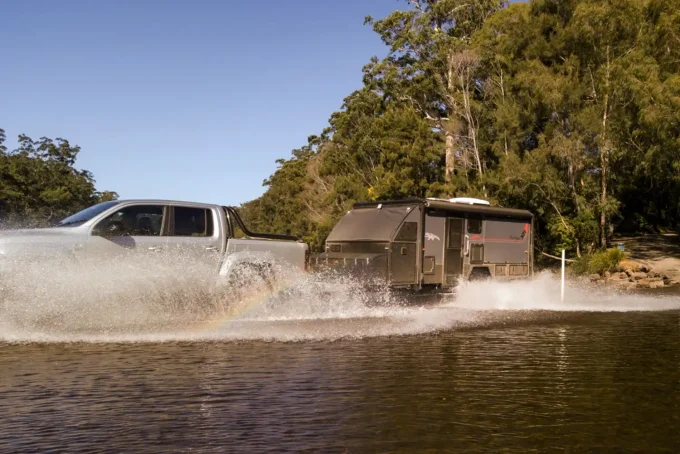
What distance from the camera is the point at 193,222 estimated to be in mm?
12633

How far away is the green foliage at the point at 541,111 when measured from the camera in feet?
102

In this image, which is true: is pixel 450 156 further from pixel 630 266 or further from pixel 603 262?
pixel 630 266

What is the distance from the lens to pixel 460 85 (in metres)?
41.4

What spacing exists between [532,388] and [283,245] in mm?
6705

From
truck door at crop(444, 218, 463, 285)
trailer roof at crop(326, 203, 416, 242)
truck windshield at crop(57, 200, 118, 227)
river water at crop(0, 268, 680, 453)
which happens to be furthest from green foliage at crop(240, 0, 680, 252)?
truck windshield at crop(57, 200, 118, 227)

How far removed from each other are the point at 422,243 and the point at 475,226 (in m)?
2.54

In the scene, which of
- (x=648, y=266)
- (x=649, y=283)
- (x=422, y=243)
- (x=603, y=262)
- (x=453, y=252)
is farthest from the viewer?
(x=648, y=266)

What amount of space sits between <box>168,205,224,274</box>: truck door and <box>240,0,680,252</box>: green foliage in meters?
22.1

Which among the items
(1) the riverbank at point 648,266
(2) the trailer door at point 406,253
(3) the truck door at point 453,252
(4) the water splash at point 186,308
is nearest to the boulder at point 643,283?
(1) the riverbank at point 648,266

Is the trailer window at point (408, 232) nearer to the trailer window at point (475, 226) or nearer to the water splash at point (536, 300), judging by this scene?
the water splash at point (536, 300)

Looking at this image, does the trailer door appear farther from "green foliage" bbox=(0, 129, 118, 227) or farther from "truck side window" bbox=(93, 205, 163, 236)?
"green foliage" bbox=(0, 129, 118, 227)

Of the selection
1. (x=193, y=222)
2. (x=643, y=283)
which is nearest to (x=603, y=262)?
(x=643, y=283)

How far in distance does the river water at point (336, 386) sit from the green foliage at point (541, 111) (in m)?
20.8

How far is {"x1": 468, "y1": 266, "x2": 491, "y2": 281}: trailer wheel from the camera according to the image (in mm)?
18177
